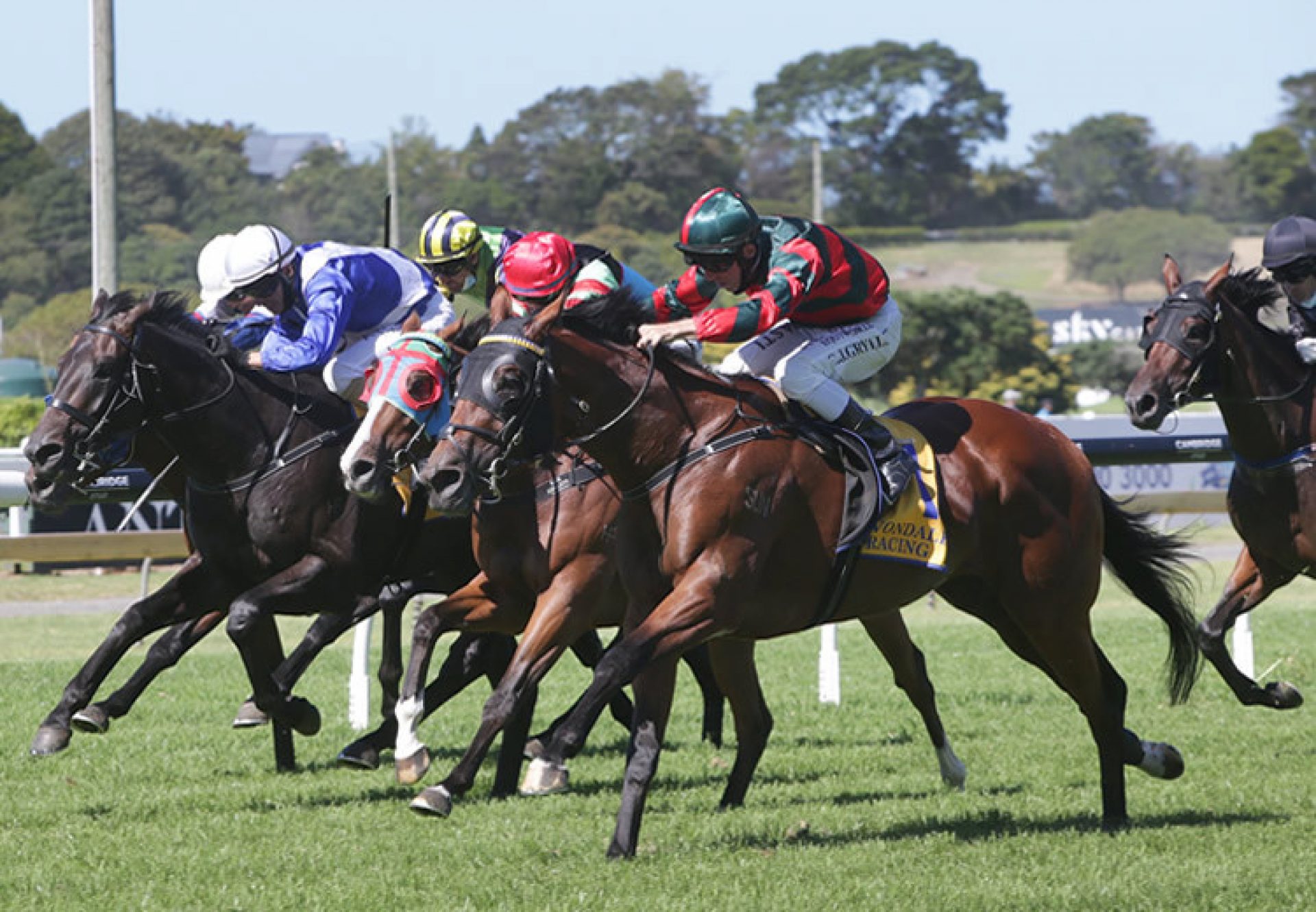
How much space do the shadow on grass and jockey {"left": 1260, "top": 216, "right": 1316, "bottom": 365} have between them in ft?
8.05

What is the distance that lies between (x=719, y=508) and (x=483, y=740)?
112cm

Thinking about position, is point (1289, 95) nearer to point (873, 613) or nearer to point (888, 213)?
point (888, 213)

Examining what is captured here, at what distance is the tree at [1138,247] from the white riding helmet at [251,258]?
272 feet

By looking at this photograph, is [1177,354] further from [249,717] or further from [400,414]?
[249,717]

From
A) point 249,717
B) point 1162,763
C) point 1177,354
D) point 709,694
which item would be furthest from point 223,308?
point 1162,763

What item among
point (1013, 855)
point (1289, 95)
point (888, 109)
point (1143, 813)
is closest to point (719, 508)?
point (1013, 855)

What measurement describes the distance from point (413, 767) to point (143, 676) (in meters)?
1.27

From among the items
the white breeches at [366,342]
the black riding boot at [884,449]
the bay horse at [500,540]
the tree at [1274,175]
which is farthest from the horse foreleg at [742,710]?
the tree at [1274,175]

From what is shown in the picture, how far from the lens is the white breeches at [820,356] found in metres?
6.19

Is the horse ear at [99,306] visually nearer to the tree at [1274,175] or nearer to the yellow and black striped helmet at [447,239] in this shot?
the yellow and black striped helmet at [447,239]

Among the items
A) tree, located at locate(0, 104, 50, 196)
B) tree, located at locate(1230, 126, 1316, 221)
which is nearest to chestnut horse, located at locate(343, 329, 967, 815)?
tree, located at locate(0, 104, 50, 196)

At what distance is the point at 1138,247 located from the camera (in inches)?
3465

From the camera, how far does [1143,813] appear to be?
21.7ft

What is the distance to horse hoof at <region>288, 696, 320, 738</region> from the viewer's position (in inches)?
282
